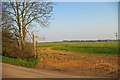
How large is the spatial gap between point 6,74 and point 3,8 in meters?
12.1

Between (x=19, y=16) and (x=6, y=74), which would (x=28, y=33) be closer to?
(x=19, y=16)

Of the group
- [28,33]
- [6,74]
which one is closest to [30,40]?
[28,33]

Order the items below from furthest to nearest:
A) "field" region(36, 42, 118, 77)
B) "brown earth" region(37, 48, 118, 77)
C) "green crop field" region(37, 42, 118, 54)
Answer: "green crop field" region(37, 42, 118, 54), "field" region(36, 42, 118, 77), "brown earth" region(37, 48, 118, 77)

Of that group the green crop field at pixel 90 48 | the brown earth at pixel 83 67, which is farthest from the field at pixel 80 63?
the green crop field at pixel 90 48

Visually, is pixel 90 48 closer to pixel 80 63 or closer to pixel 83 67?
pixel 80 63

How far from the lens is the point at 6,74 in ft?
45.3

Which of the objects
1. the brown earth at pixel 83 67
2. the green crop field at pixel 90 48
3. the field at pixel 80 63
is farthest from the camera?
the green crop field at pixel 90 48

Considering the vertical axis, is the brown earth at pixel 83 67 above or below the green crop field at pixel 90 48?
below

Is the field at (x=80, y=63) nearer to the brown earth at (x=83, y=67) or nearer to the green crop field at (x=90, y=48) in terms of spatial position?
the brown earth at (x=83, y=67)

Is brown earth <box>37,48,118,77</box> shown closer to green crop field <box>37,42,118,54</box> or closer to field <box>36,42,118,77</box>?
field <box>36,42,118,77</box>

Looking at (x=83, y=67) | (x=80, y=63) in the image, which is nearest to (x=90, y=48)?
(x=80, y=63)

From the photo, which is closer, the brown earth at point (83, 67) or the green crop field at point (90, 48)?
the brown earth at point (83, 67)

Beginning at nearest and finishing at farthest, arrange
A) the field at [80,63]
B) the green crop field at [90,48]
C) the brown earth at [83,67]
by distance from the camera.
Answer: the brown earth at [83,67] < the field at [80,63] < the green crop field at [90,48]

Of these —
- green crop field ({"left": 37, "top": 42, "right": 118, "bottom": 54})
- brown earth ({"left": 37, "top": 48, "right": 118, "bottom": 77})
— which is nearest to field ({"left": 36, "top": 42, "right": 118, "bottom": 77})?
brown earth ({"left": 37, "top": 48, "right": 118, "bottom": 77})
